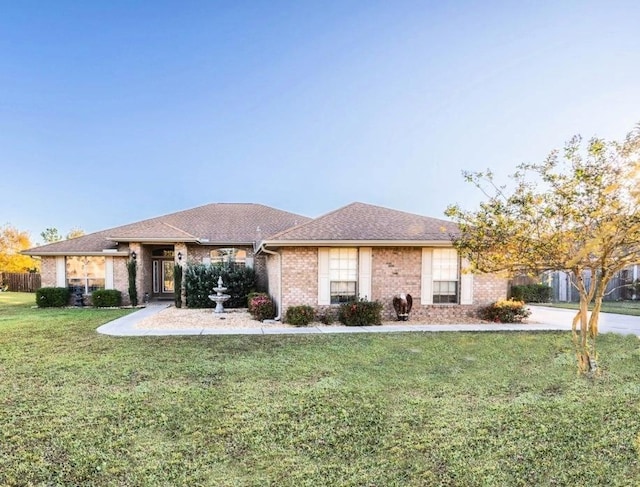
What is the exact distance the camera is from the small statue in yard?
38.8 ft

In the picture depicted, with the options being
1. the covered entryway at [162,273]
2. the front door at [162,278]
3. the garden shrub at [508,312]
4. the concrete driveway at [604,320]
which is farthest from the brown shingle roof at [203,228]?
the concrete driveway at [604,320]

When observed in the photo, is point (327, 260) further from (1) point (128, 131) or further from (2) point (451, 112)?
(1) point (128, 131)

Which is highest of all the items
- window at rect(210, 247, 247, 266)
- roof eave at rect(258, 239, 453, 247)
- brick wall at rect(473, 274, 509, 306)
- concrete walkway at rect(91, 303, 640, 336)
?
roof eave at rect(258, 239, 453, 247)

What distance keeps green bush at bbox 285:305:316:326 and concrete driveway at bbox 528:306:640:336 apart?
763 cm

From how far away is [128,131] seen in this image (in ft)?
59.9

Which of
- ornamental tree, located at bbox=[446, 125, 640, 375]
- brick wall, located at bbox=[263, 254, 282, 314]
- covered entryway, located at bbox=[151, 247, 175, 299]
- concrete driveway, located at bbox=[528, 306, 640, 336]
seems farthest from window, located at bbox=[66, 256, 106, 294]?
concrete driveway, located at bbox=[528, 306, 640, 336]

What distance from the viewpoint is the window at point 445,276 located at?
12469mm

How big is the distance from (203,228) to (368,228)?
10.2 meters

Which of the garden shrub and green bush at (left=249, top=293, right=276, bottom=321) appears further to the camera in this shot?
green bush at (left=249, top=293, right=276, bottom=321)

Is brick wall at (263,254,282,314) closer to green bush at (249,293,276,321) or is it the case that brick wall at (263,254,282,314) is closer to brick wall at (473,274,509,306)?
green bush at (249,293,276,321)

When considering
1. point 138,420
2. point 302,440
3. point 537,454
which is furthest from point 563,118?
point 138,420

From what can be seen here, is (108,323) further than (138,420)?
Yes

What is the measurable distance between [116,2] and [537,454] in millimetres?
16546

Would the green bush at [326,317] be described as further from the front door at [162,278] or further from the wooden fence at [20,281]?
the wooden fence at [20,281]
